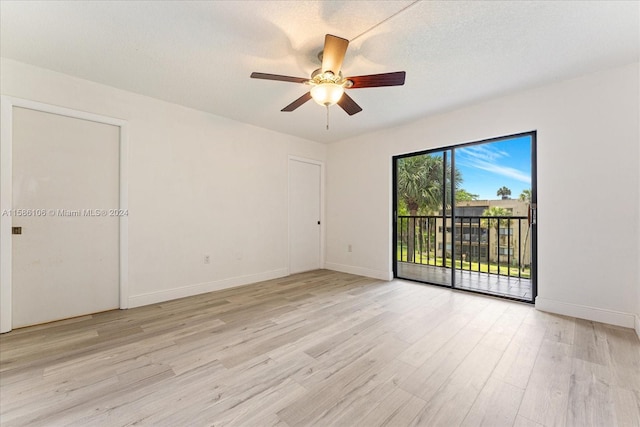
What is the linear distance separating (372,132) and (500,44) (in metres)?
2.46

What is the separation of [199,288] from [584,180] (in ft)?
15.3

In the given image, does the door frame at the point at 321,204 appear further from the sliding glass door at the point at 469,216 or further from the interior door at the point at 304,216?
the sliding glass door at the point at 469,216

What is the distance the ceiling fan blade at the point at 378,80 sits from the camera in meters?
1.94

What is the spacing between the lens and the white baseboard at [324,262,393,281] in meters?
4.34

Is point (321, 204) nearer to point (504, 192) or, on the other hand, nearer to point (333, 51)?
point (504, 192)

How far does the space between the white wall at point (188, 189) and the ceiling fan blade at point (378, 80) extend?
2.46 meters

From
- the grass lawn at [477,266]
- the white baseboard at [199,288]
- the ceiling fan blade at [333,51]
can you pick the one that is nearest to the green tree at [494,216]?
the grass lawn at [477,266]

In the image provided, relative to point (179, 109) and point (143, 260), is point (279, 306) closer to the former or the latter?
point (143, 260)

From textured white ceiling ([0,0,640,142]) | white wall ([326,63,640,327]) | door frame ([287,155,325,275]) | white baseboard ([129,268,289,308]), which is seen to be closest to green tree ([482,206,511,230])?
white wall ([326,63,640,327])

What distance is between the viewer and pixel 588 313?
2680 millimetres

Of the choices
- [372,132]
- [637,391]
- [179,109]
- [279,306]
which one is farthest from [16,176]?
[637,391]

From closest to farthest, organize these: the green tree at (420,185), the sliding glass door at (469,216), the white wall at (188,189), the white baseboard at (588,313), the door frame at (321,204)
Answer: the white baseboard at (588,313)
the white wall at (188,189)
the sliding glass door at (469,216)
the door frame at (321,204)
the green tree at (420,185)

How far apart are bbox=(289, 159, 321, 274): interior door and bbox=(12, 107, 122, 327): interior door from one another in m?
2.54

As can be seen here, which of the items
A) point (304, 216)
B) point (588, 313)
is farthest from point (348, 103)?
point (588, 313)
